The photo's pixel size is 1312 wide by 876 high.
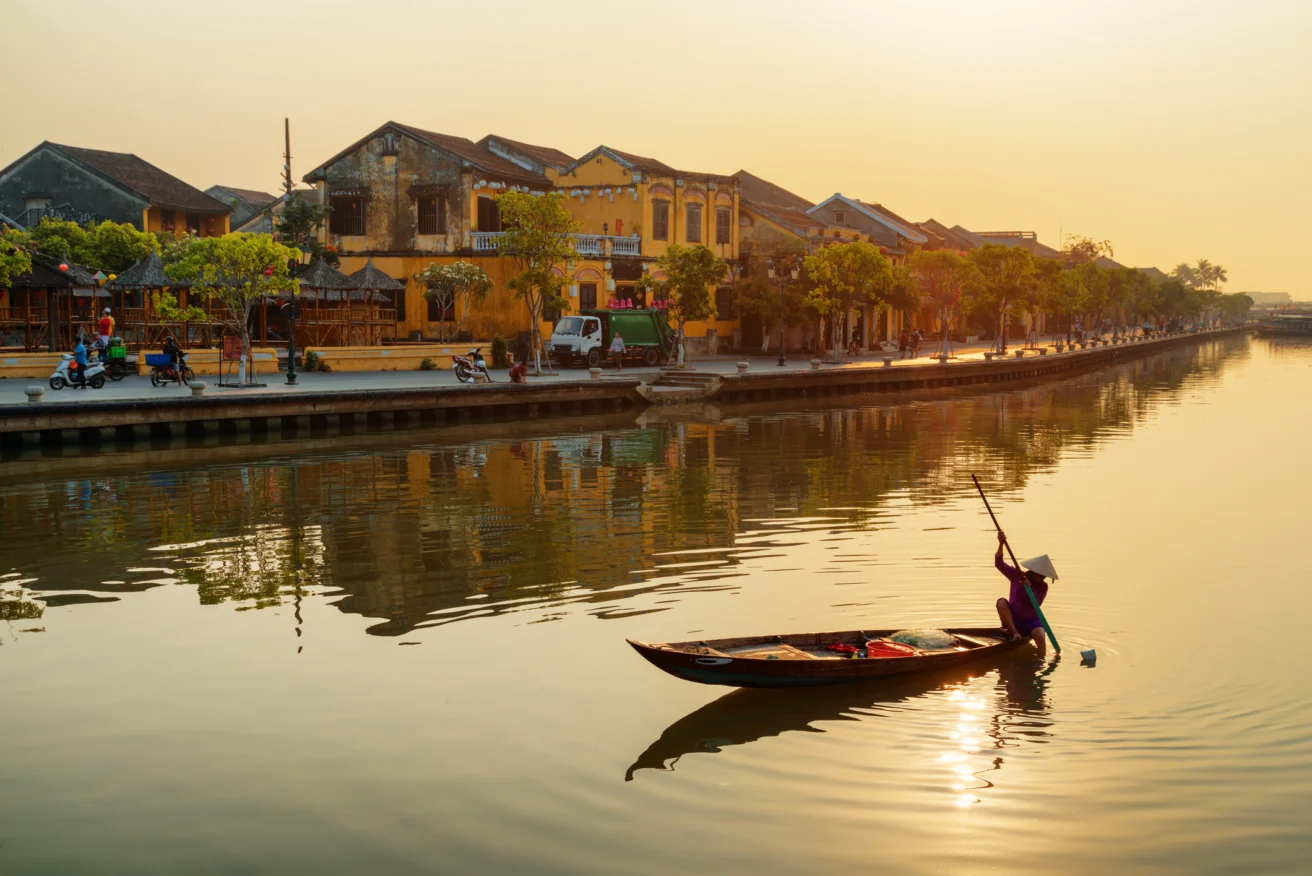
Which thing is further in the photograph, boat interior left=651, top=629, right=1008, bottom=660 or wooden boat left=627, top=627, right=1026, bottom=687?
boat interior left=651, top=629, right=1008, bottom=660

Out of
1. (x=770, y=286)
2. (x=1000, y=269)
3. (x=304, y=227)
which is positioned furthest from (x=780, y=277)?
(x=304, y=227)

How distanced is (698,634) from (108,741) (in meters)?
6.25

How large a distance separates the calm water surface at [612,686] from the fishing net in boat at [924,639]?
1.30ft

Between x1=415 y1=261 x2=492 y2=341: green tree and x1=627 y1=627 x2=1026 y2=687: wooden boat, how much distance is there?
39.5 m

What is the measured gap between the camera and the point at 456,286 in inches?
1992

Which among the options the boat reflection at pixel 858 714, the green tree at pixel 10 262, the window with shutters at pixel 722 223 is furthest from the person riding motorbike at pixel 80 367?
the window with shutters at pixel 722 223

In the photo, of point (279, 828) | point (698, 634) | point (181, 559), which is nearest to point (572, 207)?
point (181, 559)

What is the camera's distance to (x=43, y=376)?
4016cm

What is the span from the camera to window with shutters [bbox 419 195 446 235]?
52.8 metres

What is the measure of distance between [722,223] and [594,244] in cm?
985

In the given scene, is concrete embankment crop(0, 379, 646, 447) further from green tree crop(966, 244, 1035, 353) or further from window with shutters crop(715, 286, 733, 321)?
green tree crop(966, 244, 1035, 353)

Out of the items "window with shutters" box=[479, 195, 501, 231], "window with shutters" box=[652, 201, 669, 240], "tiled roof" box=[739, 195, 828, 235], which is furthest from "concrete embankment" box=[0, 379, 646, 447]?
"tiled roof" box=[739, 195, 828, 235]

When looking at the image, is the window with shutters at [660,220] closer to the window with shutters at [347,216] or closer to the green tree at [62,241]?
the window with shutters at [347,216]

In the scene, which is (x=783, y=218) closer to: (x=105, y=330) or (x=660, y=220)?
(x=660, y=220)
